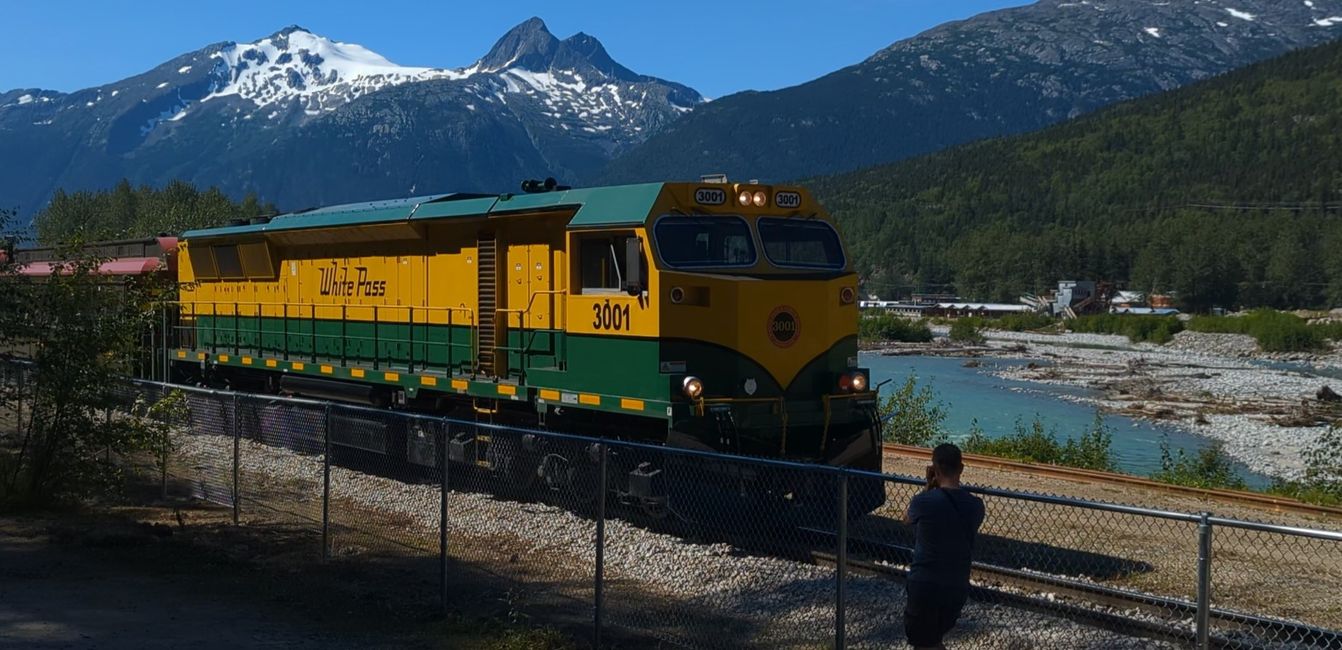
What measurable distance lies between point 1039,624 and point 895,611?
3.31ft

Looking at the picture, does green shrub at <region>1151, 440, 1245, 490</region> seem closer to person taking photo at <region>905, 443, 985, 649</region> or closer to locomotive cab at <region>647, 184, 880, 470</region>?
locomotive cab at <region>647, 184, 880, 470</region>

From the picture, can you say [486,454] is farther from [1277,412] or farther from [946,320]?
[946,320]

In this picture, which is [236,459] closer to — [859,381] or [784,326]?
[784,326]

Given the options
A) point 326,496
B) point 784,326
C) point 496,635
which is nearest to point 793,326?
point 784,326

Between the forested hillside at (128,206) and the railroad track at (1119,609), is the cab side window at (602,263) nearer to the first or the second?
the railroad track at (1119,609)

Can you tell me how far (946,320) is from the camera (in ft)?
412

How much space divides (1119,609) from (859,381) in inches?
200

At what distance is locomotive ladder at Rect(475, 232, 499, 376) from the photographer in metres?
15.5

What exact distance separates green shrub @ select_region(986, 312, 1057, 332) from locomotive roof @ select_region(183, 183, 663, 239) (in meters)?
97.3

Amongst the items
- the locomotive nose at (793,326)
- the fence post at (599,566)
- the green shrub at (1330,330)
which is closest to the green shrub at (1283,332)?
the green shrub at (1330,330)

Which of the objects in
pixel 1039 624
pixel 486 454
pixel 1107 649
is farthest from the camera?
pixel 486 454

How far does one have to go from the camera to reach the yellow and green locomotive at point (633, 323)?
12523 mm

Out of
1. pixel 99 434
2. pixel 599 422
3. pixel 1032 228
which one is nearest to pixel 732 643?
pixel 599 422

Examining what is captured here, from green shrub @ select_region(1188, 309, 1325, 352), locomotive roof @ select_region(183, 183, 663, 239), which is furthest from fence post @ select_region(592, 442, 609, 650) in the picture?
green shrub @ select_region(1188, 309, 1325, 352)
